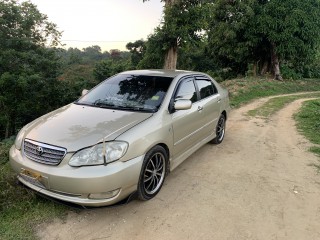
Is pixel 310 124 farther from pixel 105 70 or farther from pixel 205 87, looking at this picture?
pixel 105 70

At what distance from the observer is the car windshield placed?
4191 mm

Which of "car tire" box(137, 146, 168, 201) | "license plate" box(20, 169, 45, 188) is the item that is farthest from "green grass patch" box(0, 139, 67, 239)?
"car tire" box(137, 146, 168, 201)

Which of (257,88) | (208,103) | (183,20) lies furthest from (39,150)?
(257,88)

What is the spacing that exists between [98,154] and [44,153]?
25.0 inches

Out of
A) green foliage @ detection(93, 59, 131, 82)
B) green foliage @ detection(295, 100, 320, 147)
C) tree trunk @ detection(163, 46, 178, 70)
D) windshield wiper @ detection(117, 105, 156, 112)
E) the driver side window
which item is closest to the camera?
windshield wiper @ detection(117, 105, 156, 112)

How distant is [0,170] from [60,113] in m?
1.21

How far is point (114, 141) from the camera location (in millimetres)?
3305

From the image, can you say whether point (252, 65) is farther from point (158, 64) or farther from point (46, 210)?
point (46, 210)

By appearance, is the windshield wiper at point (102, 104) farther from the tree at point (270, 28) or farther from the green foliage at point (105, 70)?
the green foliage at point (105, 70)

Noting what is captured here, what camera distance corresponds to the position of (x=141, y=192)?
3.60m

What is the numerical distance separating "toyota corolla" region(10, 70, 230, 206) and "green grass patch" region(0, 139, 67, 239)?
0.28m

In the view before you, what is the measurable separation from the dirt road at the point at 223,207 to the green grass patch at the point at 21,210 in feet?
0.49

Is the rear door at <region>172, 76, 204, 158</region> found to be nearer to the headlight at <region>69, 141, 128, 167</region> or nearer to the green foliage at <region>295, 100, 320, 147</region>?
the headlight at <region>69, 141, 128, 167</region>

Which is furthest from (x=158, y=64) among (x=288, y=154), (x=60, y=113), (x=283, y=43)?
(x=60, y=113)
